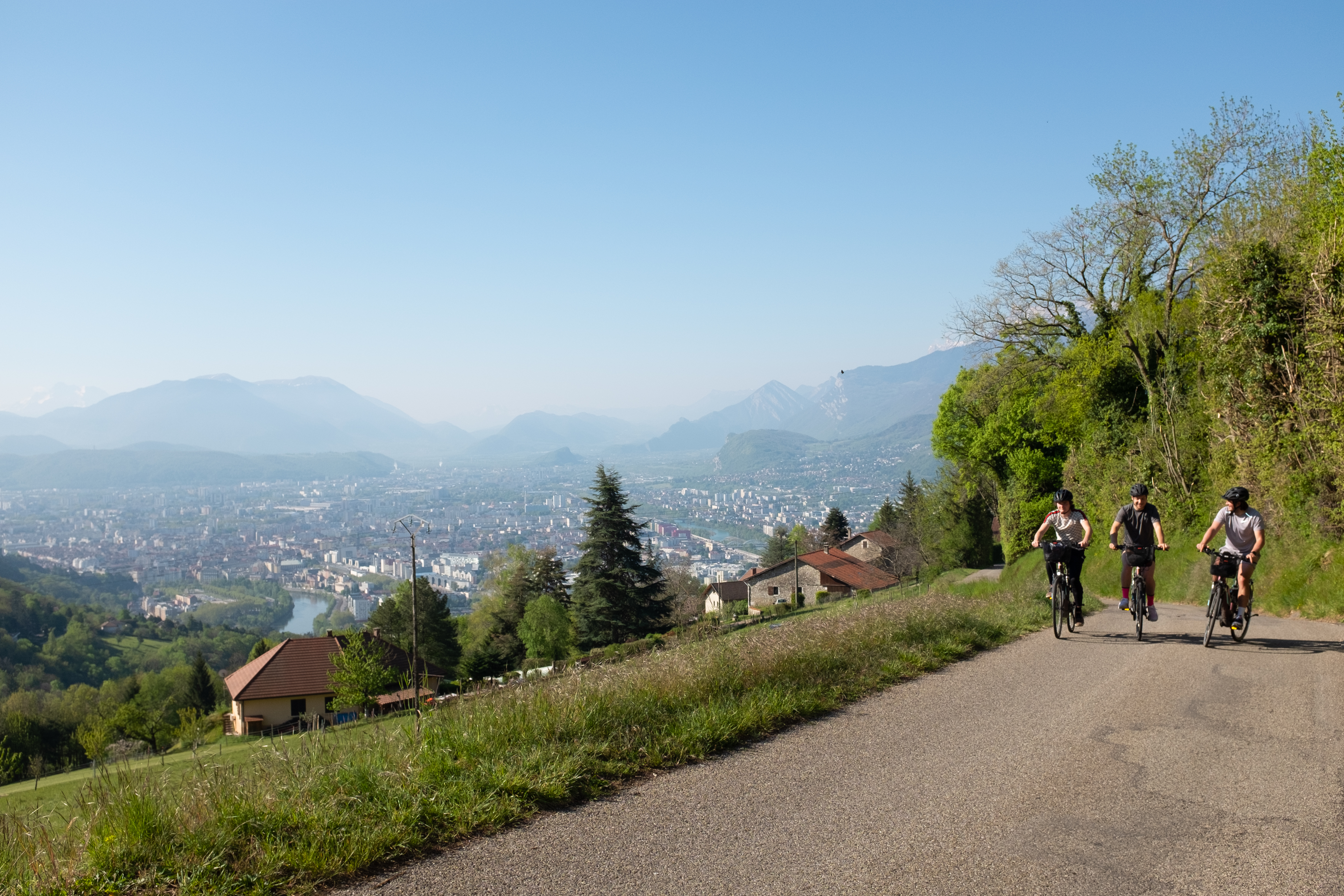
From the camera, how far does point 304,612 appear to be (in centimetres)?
15788

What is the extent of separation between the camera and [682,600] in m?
73.8

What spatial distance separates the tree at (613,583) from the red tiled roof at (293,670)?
9.34 metres

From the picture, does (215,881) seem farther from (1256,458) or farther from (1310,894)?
(1256,458)

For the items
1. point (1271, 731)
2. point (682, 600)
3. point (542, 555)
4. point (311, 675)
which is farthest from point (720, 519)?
point (1271, 731)

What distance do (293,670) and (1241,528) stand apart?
5306 centimetres

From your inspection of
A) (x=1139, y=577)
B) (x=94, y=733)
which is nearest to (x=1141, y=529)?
(x=1139, y=577)

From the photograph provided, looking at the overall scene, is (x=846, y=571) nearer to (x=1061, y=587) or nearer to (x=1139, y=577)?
(x=1061, y=587)

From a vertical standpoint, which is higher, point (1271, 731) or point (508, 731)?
point (508, 731)

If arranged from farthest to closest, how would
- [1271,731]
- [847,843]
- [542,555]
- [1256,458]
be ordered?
[542,555] → [1256,458] → [1271,731] → [847,843]

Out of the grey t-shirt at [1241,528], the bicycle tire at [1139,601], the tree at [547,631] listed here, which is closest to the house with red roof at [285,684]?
the tree at [547,631]

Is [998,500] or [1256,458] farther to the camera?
[998,500]

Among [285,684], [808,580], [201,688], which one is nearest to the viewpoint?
[285,684]

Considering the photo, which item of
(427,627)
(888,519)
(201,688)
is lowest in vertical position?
(201,688)

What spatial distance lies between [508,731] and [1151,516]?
27.1 ft
